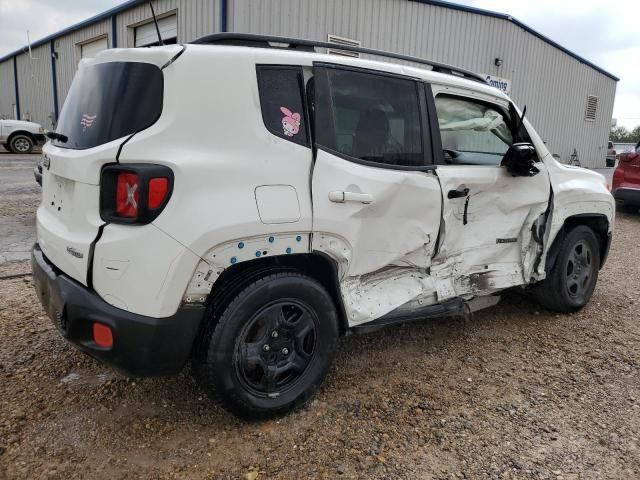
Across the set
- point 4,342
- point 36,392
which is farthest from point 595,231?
point 4,342

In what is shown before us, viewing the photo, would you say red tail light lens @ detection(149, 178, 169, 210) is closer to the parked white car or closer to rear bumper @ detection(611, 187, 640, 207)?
rear bumper @ detection(611, 187, 640, 207)

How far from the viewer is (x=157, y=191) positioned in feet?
7.04

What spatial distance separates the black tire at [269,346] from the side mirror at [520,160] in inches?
66.7

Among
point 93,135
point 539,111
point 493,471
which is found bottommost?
point 493,471

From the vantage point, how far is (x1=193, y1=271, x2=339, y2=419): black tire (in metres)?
2.37

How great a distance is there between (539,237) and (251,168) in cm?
251

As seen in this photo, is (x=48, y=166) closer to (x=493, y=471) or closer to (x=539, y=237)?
(x=493, y=471)

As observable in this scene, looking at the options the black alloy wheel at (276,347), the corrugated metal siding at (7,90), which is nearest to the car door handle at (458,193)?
the black alloy wheel at (276,347)

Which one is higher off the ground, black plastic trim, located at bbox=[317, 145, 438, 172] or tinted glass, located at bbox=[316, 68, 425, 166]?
tinted glass, located at bbox=[316, 68, 425, 166]

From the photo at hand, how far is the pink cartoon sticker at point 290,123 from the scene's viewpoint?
2521 millimetres

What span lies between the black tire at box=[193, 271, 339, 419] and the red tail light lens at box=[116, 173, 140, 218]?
2.04 ft

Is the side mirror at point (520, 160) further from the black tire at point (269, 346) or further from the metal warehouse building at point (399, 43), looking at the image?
the metal warehouse building at point (399, 43)

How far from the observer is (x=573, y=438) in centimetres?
265

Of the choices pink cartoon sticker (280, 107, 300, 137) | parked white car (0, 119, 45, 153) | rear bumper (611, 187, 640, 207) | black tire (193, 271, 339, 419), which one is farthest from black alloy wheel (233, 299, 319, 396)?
parked white car (0, 119, 45, 153)
